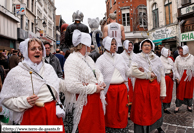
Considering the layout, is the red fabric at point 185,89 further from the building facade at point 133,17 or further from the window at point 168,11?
the building facade at point 133,17

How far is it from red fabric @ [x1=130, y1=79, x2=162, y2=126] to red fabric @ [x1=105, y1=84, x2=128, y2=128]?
0.38 m

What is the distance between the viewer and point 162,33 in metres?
19.2

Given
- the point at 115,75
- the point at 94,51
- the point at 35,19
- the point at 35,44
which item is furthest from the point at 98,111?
the point at 35,19

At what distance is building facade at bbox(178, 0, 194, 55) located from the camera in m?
14.7

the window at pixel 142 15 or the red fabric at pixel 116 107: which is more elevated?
the window at pixel 142 15

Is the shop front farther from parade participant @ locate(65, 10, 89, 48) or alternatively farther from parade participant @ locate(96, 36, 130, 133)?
parade participant @ locate(96, 36, 130, 133)

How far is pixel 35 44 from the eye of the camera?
7.43 feet

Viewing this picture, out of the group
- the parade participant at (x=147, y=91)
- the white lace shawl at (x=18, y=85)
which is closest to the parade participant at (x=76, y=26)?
the parade participant at (x=147, y=91)

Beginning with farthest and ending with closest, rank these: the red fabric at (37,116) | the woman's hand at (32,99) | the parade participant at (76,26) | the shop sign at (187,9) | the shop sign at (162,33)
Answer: the shop sign at (162,33), the shop sign at (187,9), the parade participant at (76,26), the red fabric at (37,116), the woman's hand at (32,99)

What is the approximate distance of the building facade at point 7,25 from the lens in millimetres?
15323

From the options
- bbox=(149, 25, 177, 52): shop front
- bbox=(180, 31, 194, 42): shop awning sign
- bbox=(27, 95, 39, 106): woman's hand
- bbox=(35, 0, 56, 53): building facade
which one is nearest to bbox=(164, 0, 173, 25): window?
bbox=(149, 25, 177, 52): shop front

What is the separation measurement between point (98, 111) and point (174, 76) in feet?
12.8

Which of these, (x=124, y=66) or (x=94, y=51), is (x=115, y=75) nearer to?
(x=124, y=66)

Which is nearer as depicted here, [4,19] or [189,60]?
[189,60]
